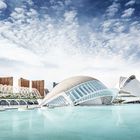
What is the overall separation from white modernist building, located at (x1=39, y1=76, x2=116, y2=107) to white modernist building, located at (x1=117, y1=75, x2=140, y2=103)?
111 ft

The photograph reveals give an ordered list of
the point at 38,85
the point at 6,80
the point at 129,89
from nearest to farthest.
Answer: the point at 6,80 → the point at 129,89 → the point at 38,85

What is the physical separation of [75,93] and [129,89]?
46.0m

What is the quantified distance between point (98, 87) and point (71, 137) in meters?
48.0

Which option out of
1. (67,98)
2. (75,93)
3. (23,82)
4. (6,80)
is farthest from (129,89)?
(67,98)

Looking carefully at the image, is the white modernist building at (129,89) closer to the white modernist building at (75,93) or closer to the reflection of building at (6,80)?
the white modernist building at (75,93)

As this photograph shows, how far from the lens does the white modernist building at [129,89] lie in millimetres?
95419

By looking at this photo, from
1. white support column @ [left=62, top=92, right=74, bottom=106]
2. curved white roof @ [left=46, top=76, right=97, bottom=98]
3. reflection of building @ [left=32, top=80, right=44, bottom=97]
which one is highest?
reflection of building @ [left=32, top=80, right=44, bottom=97]

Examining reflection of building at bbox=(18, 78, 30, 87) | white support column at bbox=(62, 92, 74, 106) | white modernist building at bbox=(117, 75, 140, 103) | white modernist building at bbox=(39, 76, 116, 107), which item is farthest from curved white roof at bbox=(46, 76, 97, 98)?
reflection of building at bbox=(18, 78, 30, 87)

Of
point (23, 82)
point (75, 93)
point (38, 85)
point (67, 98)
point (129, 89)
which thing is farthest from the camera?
point (38, 85)

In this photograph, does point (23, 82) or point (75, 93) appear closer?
point (75, 93)

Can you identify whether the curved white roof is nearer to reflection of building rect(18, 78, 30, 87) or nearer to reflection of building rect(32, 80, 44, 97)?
reflection of building rect(18, 78, 30, 87)

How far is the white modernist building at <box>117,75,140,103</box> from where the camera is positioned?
3757 inches

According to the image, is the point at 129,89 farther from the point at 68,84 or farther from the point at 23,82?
the point at 68,84

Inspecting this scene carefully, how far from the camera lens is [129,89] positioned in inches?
3910
